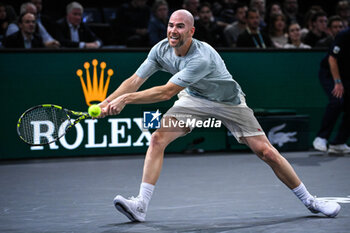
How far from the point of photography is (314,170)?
8094 mm

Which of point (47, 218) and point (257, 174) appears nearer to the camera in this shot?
point (47, 218)

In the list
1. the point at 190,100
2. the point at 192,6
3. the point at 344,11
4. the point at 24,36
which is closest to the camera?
the point at 190,100

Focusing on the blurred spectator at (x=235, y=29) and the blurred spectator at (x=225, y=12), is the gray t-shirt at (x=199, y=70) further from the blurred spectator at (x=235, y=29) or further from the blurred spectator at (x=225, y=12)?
the blurred spectator at (x=225, y=12)

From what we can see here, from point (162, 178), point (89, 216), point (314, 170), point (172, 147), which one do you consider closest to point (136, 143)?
point (172, 147)

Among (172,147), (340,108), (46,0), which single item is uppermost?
(46,0)

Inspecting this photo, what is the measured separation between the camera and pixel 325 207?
5254 millimetres

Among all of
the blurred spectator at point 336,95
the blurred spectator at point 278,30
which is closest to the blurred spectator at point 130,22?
the blurred spectator at point 278,30

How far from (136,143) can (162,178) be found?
184 cm

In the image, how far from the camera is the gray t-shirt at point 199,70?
16.4 feet

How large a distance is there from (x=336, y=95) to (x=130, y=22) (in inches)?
149

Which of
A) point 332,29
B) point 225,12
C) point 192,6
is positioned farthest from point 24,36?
point 332,29

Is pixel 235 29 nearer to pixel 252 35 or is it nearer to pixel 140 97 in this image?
pixel 252 35

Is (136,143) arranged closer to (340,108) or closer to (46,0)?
(340,108)

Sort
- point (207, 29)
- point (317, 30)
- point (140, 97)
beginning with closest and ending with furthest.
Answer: point (140, 97), point (207, 29), point (317, 30)
